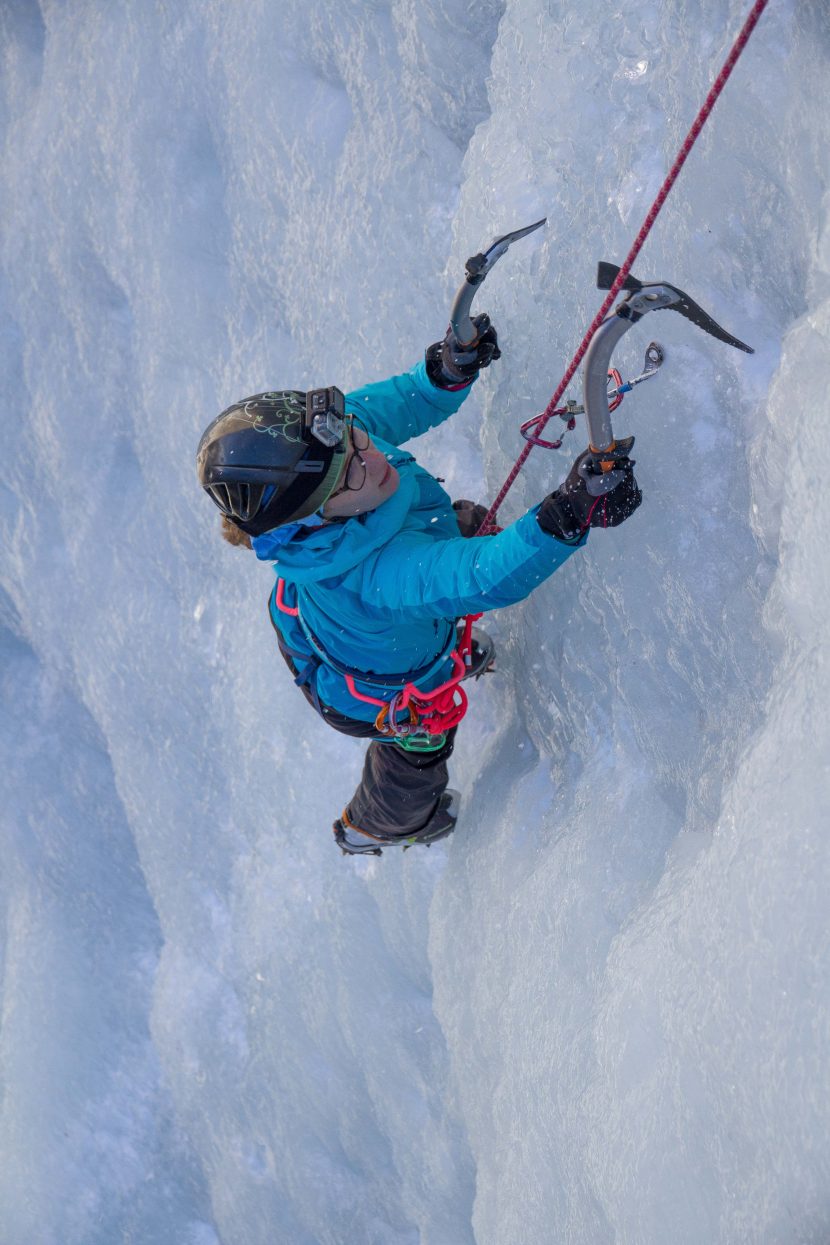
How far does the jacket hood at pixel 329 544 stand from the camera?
186cm

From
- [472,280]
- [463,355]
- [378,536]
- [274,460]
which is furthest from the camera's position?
[463,355]

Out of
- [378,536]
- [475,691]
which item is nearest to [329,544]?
[378,536]

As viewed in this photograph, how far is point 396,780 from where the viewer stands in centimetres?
243

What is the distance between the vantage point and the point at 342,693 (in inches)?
87.9

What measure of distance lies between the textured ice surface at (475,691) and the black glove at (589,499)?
0.23m

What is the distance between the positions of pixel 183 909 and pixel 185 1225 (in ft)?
3.85

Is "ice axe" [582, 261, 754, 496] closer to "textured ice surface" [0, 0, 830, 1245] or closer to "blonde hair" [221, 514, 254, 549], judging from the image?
"textured ice surface" [0, 0, 830, 1245]

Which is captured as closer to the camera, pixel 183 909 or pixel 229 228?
pixel 229 228

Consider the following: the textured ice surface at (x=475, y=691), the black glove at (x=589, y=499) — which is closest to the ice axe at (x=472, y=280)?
the textured ice surface at (x=475, y=691)

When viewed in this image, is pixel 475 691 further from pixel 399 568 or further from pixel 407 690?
pixel 399 568

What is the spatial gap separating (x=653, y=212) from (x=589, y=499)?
40 centimetres

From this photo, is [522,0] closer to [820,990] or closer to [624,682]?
[624,682]

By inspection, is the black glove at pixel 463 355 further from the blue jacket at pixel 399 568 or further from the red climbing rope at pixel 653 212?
the red climbing rope at pixel 653 212

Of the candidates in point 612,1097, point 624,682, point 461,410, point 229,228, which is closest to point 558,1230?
point 612,1097
